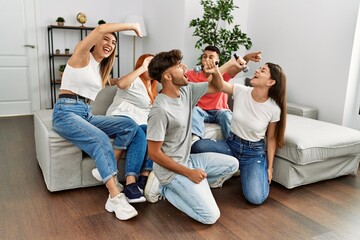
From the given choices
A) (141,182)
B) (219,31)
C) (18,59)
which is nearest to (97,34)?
(141,182)

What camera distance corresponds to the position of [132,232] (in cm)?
195

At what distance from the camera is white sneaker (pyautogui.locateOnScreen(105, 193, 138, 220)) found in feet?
6.81

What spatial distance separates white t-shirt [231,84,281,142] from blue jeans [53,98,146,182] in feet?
2.35

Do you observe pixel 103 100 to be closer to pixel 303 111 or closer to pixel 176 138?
pixel 176 138

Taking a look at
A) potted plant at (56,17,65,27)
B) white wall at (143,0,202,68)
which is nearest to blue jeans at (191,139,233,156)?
white wall at (143,0,202,68)

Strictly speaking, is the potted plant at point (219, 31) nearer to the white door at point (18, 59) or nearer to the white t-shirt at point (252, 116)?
the white t-shirt at point (252, 116)

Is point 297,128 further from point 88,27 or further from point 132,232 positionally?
point 88,27

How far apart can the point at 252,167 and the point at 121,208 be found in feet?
3.14

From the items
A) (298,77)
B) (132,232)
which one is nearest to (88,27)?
(298,77)

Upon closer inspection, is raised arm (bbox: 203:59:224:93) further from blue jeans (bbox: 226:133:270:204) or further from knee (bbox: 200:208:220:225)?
knee (bbox: 200:208:220:225)

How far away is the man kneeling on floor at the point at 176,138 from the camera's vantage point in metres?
1.98

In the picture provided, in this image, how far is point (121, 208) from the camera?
210cm

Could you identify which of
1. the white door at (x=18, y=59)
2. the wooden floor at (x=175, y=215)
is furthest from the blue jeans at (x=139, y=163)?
the white door at (x=18, y=59)

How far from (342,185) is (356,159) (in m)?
0.30
